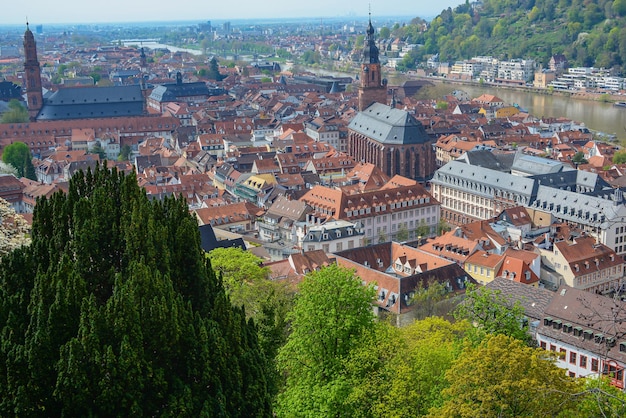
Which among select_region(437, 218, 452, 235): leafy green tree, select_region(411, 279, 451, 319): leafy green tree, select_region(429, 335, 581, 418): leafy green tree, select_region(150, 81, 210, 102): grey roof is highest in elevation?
select_region(429, 335, 581, 418): leafy green tree

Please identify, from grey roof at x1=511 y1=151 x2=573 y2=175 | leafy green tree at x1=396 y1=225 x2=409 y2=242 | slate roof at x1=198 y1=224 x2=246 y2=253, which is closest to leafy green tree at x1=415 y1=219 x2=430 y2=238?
leafy green tree at x1=396 y1=225 x2=409 y2=242

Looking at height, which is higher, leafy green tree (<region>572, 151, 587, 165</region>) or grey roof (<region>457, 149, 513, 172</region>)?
grey roof (<region>457, 149, 513, 172</region>)

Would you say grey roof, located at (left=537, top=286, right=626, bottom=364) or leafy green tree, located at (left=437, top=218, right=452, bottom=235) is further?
leafy green tree, located at (left=437, top=218, right=452, bottom=235)

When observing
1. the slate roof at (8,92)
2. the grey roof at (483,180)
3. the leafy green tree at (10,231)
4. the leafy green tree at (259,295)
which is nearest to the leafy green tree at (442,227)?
the grey roof at (483,180)

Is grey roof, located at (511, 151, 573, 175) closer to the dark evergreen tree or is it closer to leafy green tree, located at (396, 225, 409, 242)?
leafy green tree, located at (396, 225, 409, 242)

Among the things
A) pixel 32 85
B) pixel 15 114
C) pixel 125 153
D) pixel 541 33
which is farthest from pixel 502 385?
pixel 541 33

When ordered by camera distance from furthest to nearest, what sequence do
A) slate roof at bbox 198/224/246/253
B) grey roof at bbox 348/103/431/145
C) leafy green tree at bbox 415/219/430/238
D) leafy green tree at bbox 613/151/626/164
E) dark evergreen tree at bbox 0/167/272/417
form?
leafy green tree at bbox 613/151/626/164
grey roof at bbox 348/103/431/145
leafy green tree at bbox 415/219/430/238
slate roof at bbox 198/224/246/253
dark evergreen tree at bbox 0/167/272/417

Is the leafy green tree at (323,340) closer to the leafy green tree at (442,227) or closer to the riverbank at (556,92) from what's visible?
the leafy green tree at (442,227)
